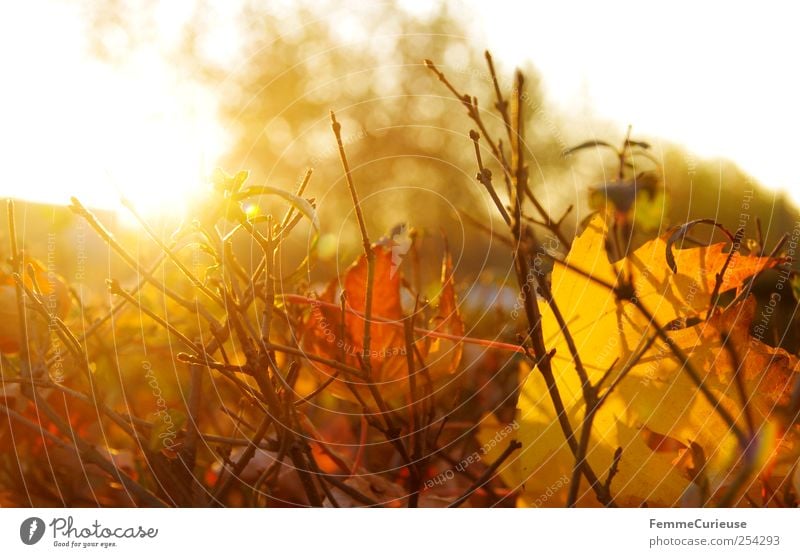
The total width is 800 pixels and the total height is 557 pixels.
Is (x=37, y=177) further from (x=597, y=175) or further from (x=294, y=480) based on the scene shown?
(x=597, y=175)

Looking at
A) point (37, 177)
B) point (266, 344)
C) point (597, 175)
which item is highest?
point (597, 175)

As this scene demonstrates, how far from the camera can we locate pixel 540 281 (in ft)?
1.52

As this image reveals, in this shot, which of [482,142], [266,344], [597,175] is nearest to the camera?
[266,344]

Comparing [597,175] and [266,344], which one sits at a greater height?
[597,175]

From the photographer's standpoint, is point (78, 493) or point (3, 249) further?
point (3, 249)
